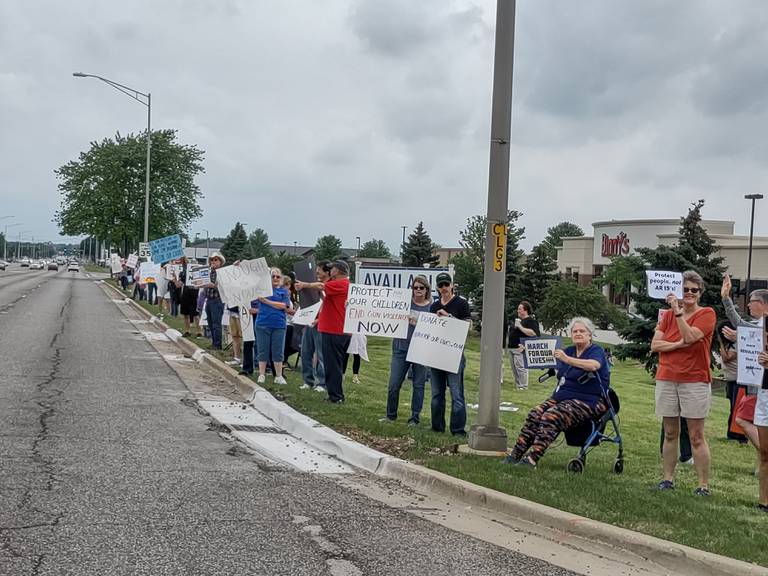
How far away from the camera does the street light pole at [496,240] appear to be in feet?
28.5

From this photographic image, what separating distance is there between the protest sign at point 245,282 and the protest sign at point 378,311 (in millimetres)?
2373

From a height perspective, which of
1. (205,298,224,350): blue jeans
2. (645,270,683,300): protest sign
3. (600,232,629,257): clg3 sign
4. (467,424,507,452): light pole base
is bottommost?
(467,424,507,452): light pole base

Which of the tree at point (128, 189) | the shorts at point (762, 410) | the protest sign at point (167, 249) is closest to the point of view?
the shorts at point (762, 410)

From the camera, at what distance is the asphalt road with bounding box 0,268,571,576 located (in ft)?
17.3

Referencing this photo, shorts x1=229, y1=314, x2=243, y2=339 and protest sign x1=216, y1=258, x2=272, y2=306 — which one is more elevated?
protest sign x1=216, y1=258, x2=272, y2=306

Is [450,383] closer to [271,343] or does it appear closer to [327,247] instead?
[271,343]

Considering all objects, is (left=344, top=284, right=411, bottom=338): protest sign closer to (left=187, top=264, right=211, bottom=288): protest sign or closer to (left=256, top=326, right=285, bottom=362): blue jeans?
(left=256, top=326, right=285, bottom=362): blue jeans

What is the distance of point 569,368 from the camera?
834 centimetres

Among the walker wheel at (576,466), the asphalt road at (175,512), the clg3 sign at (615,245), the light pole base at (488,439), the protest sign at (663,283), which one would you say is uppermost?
the clg3 sign at (615,245)

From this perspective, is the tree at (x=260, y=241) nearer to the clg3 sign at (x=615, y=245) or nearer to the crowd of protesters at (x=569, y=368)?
the clg3 sign at (x=615, y=245)

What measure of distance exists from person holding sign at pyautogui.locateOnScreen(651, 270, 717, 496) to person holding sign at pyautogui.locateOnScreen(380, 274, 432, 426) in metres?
3.49

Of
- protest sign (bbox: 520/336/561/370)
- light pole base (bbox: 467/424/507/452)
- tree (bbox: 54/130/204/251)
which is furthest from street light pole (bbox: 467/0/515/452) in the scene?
tree (bbox: 54/130/204/251)

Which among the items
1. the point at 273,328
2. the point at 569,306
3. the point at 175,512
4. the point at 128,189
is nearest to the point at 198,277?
the point at 273,328

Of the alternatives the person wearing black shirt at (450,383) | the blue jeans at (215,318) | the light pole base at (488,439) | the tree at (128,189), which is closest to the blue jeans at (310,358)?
the person wearing black shirt at (450,383)
